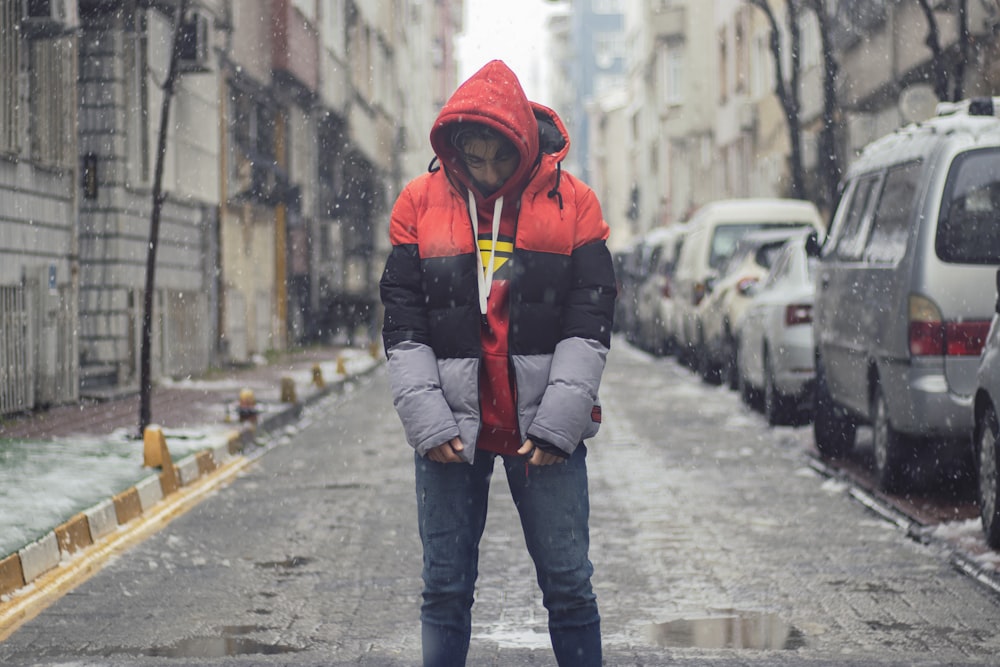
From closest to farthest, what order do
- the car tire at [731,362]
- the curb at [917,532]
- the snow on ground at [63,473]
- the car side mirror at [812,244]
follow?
1. the curb at [917,532]
2. the snow on ground at [63,473]
3. the car side mirror at [812,244]
4. the car tire at [731,362]

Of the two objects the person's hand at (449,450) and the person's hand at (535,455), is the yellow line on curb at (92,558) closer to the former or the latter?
the person's hand at (449,450)

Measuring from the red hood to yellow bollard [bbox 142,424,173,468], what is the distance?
286 inches

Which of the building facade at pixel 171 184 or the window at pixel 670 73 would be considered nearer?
the building facade at pixel 171 184

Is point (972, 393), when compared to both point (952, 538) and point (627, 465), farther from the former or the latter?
point (627, 465)

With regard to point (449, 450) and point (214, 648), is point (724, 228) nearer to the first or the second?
point (214, 648)

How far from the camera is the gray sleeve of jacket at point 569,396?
448 centimetres

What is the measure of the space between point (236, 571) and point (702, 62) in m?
48.3

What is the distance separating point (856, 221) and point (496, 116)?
24.1ft

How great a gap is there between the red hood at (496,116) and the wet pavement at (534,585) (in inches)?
84.7

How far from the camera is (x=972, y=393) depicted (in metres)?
9.14

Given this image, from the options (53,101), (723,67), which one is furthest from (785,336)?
(723,67)

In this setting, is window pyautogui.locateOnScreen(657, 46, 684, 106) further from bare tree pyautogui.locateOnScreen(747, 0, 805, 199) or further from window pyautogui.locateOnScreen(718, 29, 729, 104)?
bare tree pyautogui.locateOnScreen(747, 0, 805, 199)

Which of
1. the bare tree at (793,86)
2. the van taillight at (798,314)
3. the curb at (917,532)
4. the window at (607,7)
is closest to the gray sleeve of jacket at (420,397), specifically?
the curb at (917,532)

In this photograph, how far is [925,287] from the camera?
30.3ft
